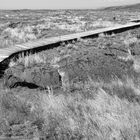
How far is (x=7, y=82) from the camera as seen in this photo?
6148 mm

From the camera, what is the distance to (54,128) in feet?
12.8

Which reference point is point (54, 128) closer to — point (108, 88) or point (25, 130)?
point (25, 130)

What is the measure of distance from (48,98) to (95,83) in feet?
Result: 5.07

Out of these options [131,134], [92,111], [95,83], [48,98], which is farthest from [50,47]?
[131,134]

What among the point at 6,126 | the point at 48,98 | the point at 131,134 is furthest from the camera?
the point at 48,98

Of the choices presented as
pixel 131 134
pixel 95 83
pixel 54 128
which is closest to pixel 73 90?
pixel 95 83

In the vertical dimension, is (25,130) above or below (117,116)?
below

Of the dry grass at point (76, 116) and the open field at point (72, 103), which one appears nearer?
the dry grass at point (76, 116)

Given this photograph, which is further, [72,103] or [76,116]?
[72,103]

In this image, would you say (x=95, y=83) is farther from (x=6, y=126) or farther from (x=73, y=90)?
(x=6, y=126)

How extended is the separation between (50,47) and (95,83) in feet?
22.0

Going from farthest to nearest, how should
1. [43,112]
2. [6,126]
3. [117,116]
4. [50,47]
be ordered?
[50,47] → [43,112] → [6,126] → [117,116]

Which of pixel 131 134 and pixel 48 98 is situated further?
pixel 48 98

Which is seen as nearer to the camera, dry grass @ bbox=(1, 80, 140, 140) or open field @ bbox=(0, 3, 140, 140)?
dry grass @ bbox=(1, 80, 140, 140)
